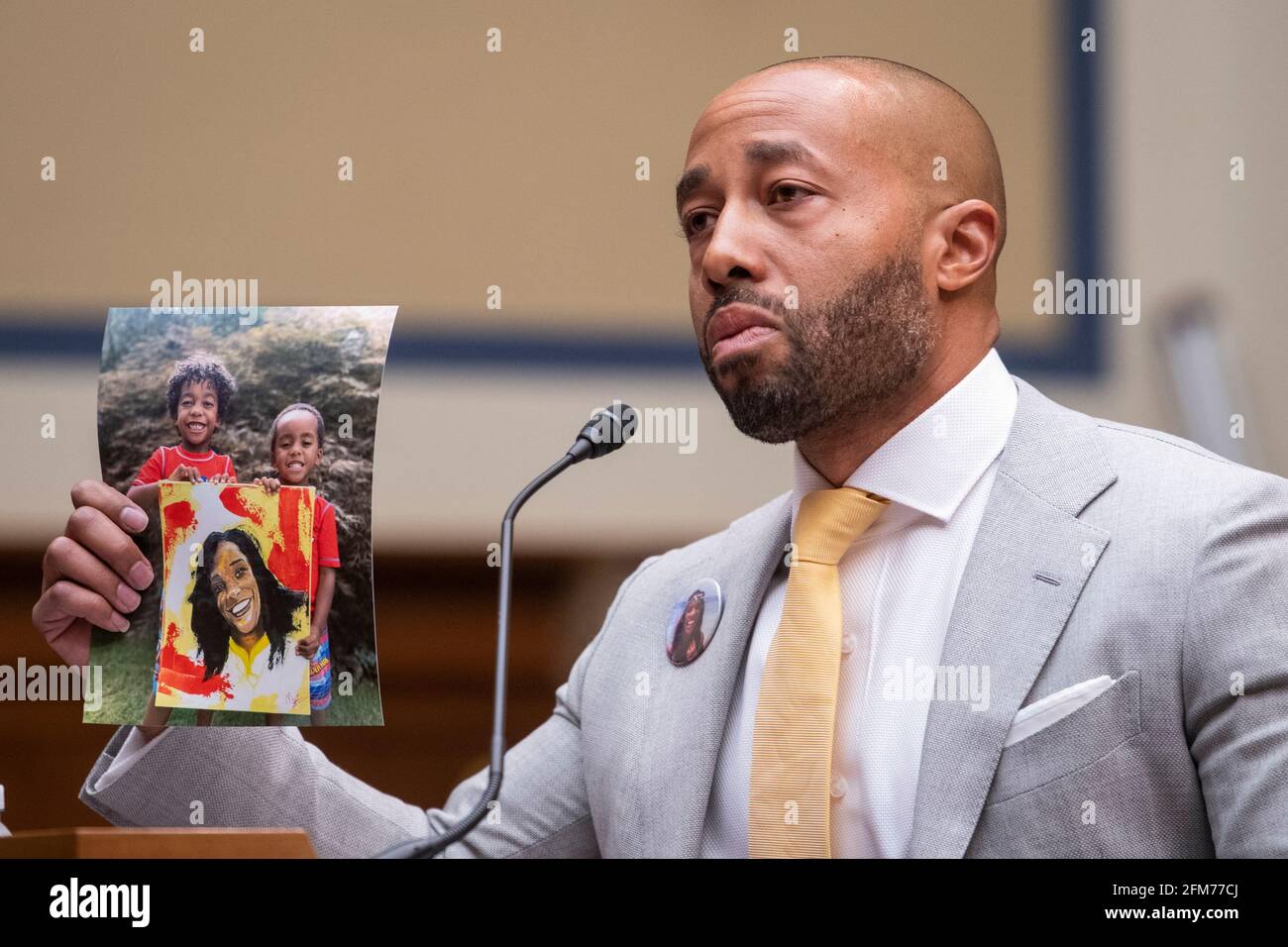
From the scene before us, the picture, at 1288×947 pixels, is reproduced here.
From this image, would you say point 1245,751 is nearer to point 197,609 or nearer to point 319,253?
point 197,609

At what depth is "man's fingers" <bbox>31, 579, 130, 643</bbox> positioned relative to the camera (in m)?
1.35

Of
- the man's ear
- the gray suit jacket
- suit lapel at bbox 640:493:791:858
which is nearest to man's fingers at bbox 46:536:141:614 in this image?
the gray suit jacket

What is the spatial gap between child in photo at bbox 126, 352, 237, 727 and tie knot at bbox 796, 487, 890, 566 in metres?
0.56

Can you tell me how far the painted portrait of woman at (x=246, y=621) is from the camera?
1309 mm

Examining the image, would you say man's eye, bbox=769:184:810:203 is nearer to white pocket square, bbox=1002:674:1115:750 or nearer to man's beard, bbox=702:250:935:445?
man's beard, bbox=702:250:935:445

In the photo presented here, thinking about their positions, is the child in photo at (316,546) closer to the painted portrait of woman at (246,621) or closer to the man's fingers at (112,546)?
the painted portrait of woman at (246,621)

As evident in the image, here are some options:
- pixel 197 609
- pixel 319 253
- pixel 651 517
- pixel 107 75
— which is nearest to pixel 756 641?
pixel 197 609

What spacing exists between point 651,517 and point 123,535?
153 cm

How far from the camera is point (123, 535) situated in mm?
1344
